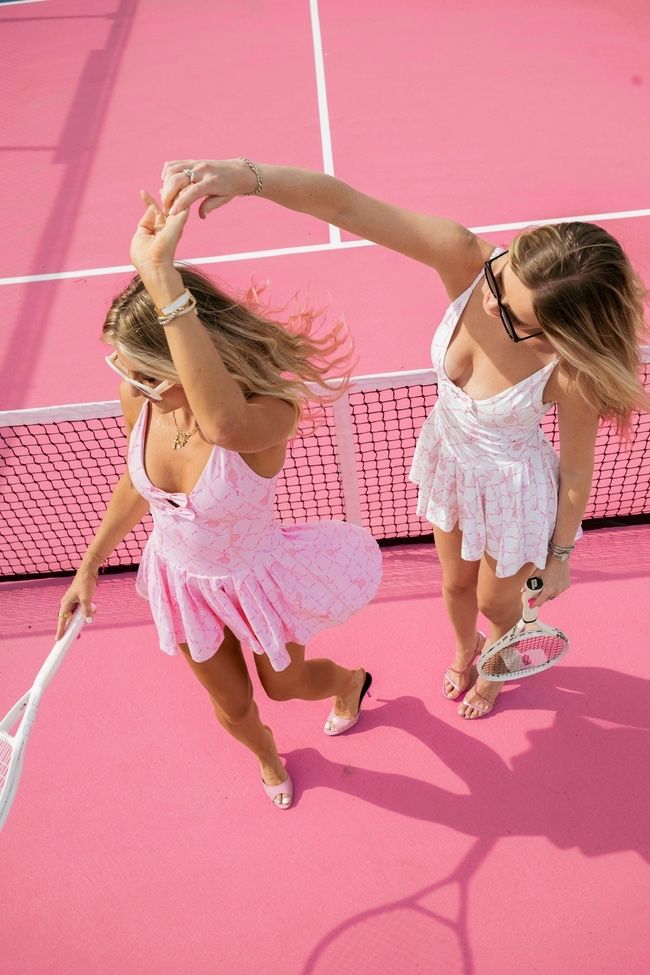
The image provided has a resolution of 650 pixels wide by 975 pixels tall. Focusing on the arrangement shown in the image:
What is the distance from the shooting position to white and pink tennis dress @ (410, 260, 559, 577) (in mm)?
2391

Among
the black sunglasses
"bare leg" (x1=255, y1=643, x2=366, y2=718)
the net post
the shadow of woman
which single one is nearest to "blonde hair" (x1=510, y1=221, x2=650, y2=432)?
the black sunglasses

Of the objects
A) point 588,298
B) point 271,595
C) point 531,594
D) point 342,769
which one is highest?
point 588,298

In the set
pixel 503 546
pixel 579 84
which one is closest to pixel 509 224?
pixel 579 84

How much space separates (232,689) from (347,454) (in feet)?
4.29

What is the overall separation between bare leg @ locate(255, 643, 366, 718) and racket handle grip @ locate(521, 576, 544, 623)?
793 millimetres

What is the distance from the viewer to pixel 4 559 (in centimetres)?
434

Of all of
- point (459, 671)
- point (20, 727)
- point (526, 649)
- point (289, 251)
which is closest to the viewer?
point (20, 727)

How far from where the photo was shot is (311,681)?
294 cm

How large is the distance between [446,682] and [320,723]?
594mm

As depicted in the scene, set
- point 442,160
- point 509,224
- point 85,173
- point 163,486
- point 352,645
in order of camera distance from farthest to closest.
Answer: point 85,173
point 442,160
point 509,224
point 352,645
point 163,486

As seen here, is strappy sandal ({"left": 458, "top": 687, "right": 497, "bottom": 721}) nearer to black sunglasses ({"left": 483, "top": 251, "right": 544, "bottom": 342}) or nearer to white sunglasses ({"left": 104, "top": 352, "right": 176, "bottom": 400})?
black sunglasses ({"left": 483, "top": 251, "right": 544, "bottom": 342})

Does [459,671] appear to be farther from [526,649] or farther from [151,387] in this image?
[151,387]

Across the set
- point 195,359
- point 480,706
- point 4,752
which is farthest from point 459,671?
point 195,359

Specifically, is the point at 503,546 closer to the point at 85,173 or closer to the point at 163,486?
the point at 163,486
